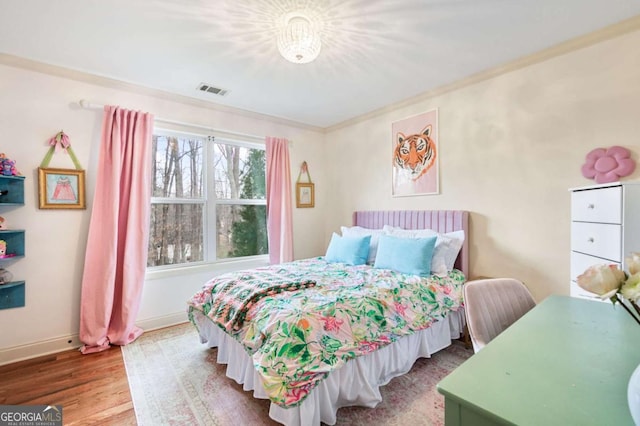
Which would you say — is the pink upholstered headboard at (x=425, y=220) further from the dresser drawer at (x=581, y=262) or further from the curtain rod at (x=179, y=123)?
the curtain rod at (x=179, y=123)

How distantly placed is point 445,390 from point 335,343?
104 cm

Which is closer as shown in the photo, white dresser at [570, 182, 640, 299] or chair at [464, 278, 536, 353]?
chair at [464, 278, 536, 353]

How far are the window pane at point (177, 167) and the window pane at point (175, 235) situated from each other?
0.55 feet

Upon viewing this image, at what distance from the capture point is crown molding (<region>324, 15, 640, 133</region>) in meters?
1.97

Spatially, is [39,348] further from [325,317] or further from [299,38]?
[299,38]

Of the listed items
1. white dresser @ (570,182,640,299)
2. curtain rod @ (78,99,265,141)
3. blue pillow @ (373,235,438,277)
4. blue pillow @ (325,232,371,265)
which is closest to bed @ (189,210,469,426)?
blue pillow @ (373,235,438,277)

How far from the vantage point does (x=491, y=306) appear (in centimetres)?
134

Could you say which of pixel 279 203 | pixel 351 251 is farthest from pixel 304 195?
pixel 351 251

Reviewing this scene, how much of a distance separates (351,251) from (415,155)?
1.34 meters

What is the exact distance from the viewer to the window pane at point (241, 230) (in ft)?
11.5

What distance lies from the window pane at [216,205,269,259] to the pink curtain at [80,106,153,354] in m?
0.86

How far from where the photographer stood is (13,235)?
2338mm

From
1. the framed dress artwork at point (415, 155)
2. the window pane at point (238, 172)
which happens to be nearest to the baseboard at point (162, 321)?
the window pane at point (238, 172)

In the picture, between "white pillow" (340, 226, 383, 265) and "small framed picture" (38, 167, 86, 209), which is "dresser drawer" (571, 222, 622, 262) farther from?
"small framed picture" (38, 167, 86, 209)
